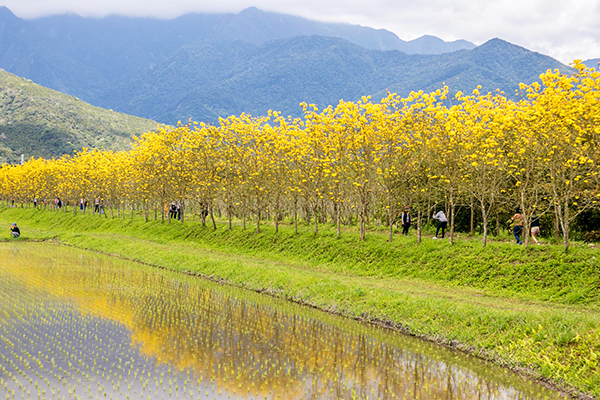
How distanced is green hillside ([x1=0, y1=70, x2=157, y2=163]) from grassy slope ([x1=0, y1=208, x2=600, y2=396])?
5235 inches

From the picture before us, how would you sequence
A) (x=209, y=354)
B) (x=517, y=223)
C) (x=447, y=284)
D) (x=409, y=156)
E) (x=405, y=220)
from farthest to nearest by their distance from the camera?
(x=405, y=220)
(x=409, y=156)
(x=517, y=223)
(x=447, y=284)
(x=209, y=354)

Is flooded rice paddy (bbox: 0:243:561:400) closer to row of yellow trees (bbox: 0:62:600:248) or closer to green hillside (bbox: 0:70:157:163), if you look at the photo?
row of yellow trees (bbox: 0:62:600:248)

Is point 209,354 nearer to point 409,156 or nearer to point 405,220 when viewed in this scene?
point 409,156

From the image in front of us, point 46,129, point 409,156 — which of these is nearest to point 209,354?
point 409,156

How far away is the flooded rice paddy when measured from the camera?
14.2 metres

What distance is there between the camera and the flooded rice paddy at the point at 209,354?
46.5ft

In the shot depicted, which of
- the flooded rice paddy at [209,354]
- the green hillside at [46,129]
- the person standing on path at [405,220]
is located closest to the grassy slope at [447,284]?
the flooded rice paddy at [209,354]

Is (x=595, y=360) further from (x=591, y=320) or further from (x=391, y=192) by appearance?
(x=391, y=192)

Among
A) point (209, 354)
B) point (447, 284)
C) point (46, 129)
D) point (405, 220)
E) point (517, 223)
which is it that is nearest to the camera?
point (209, 354)

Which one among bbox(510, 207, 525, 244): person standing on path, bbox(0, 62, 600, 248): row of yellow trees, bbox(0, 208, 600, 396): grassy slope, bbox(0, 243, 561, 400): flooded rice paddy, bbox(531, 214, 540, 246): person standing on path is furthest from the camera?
bbox(510, 207, 525, 244): person standing on path

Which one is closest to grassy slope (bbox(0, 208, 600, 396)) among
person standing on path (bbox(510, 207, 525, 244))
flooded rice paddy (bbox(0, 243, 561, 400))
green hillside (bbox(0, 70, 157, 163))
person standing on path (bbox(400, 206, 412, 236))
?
flooded rice paddy (bbox(0, 243, 561, 400))

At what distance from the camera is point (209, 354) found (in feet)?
55.9

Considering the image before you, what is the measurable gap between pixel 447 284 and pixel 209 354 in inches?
596

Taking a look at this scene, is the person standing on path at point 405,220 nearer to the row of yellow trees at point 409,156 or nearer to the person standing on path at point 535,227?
the row of yellow trees at point 409,156
